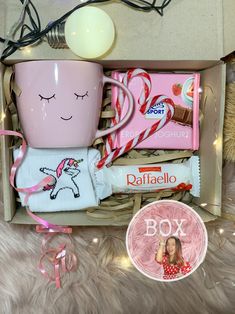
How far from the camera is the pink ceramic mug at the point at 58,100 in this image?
68cm

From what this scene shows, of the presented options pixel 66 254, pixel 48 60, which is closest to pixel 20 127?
pixel 48 60

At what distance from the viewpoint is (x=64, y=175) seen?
80 cm

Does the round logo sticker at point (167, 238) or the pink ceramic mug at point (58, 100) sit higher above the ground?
the pink ceramic mug at point (58, 100)

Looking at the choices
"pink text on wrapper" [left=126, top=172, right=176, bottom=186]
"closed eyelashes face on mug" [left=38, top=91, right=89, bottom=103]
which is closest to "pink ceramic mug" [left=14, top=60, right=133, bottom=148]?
"closed eyelashes face on mug" [left=38, top=91, right=89, bottom=103]

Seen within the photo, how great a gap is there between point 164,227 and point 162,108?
0.21 m

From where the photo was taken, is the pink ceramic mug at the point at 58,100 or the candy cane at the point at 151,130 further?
the candy cane at the point at 151,130

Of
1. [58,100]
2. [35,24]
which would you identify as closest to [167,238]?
[58,100]

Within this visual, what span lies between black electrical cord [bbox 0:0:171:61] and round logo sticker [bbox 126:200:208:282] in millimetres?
323

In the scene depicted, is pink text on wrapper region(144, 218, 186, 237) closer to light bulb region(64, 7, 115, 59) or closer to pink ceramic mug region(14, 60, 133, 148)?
pink ceramic mug region(14, 60, 133, 148)

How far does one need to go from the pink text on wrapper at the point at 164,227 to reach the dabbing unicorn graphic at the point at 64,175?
14 centimetres

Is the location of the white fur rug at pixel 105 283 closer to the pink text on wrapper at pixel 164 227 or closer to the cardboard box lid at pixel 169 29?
the pink text on wrapper at pixel 164 227

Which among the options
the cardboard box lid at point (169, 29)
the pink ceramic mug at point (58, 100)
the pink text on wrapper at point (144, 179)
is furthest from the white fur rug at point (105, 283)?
the cardboard box lid at point (169, 29)

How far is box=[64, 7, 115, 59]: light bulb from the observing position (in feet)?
2.17

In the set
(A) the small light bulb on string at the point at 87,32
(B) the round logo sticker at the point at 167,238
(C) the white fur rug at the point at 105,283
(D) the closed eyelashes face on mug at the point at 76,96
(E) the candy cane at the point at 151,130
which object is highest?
(A) the small light bulb on string at the point at 87,32
